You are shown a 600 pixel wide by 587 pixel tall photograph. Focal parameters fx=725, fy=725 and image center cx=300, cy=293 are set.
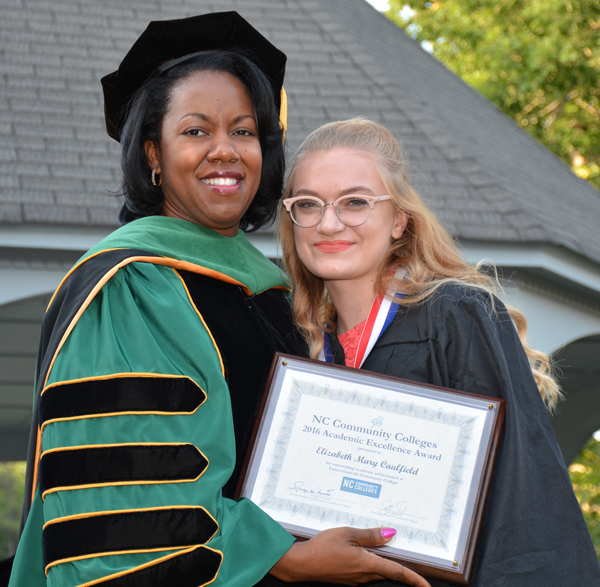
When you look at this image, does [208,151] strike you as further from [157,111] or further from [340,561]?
[340,561]

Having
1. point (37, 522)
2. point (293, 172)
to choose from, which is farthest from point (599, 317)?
point (37, 522)

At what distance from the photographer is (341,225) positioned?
2.37m

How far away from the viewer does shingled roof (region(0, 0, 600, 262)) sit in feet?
15.6

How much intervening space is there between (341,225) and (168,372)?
82 cm

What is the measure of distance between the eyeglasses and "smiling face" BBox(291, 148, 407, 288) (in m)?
0.02

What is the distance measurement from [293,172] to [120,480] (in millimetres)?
1249

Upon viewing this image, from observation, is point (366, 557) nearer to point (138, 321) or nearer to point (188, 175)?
point (138, 321)

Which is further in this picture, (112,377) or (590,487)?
(590,487)

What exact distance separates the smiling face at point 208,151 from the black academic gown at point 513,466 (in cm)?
81

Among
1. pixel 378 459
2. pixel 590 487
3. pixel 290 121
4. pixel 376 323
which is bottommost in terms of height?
pixel 590 487

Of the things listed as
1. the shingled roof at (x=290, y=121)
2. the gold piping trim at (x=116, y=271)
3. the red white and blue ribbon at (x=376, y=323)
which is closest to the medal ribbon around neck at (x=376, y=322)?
the red white and blue ribbon at (x=376, y=323)
